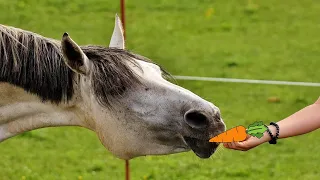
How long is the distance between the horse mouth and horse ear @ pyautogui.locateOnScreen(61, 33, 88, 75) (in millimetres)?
551

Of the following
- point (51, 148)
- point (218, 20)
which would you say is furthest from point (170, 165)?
point (218, 20)

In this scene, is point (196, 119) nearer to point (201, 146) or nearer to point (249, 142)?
point (201, 146)

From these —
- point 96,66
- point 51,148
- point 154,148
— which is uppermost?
point 96,66

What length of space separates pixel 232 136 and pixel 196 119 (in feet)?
0.82

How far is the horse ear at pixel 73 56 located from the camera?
360 centimetres

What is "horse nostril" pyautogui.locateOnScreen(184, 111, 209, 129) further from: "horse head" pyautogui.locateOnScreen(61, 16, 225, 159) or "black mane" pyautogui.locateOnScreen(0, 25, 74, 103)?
"black mane" pyautogui.locateOnScreen(0, 25, 74, 103)

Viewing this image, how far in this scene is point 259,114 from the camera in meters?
7.75

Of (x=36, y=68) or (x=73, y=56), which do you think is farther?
(x=36, y=68)

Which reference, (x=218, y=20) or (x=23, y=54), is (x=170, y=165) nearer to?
(x=23, y=54)

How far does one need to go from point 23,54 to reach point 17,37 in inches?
3.9

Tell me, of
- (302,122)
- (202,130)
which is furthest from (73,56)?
(302,122)

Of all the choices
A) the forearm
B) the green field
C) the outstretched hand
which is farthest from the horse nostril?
the green field

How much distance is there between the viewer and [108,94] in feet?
12.3

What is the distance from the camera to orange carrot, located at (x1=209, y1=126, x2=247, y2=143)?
3.69 meters
